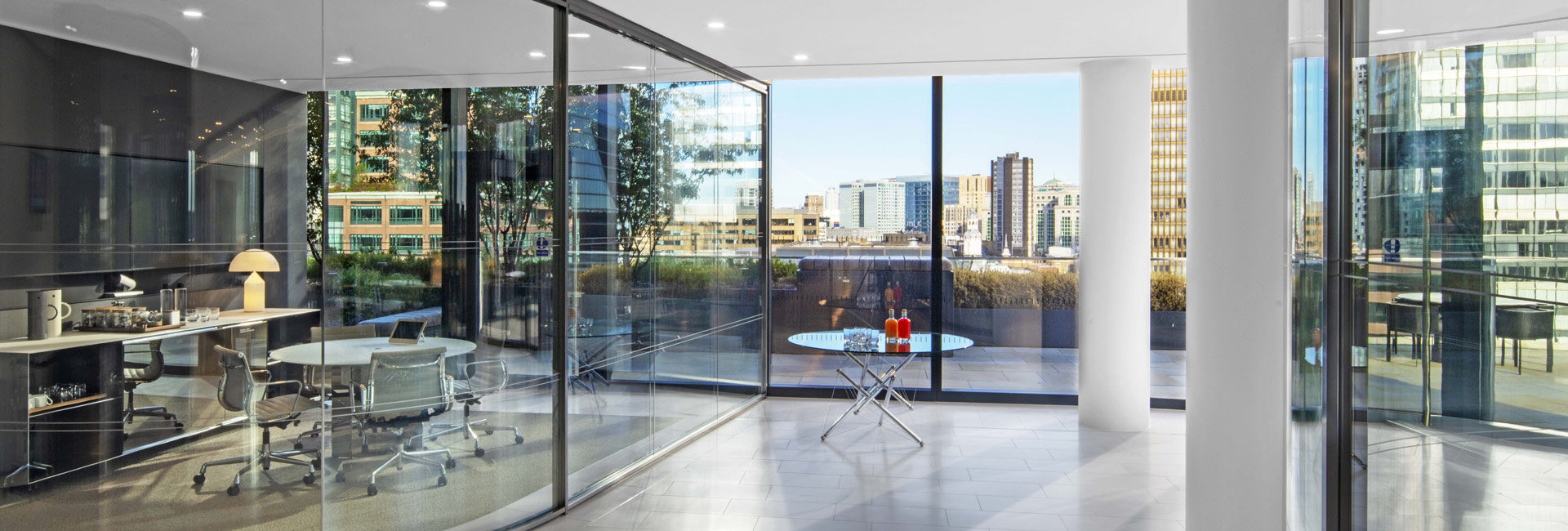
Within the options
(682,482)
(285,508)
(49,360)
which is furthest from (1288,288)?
(49,360)

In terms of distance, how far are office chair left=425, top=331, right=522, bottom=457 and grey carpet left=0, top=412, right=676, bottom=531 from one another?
4cm

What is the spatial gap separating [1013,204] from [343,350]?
5.37 meters

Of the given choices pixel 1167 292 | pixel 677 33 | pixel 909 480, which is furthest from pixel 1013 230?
pixel 677 33

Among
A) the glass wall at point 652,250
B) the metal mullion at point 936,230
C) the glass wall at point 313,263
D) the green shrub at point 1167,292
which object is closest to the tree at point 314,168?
the glass wall at point 313,263

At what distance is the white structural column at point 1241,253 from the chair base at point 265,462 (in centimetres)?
342

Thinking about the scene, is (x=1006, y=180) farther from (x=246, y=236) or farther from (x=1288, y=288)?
(x=246, y=236)

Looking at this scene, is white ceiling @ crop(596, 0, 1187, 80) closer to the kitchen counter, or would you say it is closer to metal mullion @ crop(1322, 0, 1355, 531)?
metal mullion @ crop(1322, 0, 1355, 531)

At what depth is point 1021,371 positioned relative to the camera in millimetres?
7219

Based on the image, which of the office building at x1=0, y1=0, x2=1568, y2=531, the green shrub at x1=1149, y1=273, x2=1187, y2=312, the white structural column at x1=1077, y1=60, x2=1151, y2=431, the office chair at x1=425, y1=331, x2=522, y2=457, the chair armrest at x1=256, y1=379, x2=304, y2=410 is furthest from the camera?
the green shrub at x1=1149, y1=273, x2=1187, y2=312

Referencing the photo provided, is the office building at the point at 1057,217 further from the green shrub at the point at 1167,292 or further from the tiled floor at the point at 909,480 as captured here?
the tiled floor at the point at 909,480

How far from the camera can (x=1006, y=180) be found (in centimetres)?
708

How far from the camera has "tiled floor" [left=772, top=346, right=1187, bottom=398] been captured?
700cm

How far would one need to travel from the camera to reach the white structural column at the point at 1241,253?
291cm

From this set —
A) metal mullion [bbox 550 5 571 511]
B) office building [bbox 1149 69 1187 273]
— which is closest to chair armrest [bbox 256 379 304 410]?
metal mullion [bbox 550 5 571 511]
